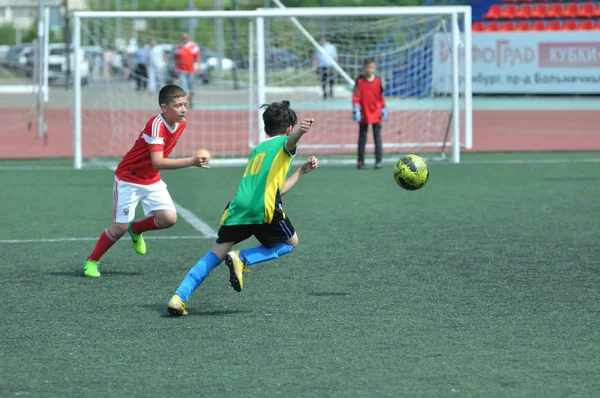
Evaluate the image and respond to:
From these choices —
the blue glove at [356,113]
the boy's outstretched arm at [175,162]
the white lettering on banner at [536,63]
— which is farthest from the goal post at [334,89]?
the boy's outstretched arm at [175,162]

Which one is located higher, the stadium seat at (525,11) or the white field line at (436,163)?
the stadium seat at (525,11)

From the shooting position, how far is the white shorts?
25.2ft

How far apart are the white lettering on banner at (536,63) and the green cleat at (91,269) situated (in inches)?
930

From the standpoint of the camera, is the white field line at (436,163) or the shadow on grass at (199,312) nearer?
the shadow on grass at (199,312)

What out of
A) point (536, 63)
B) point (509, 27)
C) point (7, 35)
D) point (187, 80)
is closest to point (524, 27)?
point (509, 27)

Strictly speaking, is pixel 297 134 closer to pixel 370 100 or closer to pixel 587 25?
pixel 370 100

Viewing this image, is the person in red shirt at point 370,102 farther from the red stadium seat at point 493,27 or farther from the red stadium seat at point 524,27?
the red stadium seat at point 493,27

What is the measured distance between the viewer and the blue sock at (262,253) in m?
6.46

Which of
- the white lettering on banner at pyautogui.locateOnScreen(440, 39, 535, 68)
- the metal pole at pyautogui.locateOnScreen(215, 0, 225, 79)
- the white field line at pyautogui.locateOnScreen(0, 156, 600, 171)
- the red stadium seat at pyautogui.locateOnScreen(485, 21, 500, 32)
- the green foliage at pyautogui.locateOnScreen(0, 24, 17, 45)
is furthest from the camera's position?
the green foliage at pyautogui.locateOnScreen(0, 24, 17, 45)

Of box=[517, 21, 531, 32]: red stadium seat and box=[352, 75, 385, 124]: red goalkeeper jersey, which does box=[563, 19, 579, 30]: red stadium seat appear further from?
box=[352, 75, 385, 124]: red goalkeeper jersey

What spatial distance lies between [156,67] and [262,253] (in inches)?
675

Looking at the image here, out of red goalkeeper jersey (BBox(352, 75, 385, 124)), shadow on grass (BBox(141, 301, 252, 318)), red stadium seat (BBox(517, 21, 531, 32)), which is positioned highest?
red stadium seat (BBox(517, 21, 531, 32))

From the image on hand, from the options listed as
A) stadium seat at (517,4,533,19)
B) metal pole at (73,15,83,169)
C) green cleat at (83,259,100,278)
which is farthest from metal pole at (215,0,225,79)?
green cleat at (83,259,100,278)

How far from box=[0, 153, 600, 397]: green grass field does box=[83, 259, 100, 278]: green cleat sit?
0.12m
